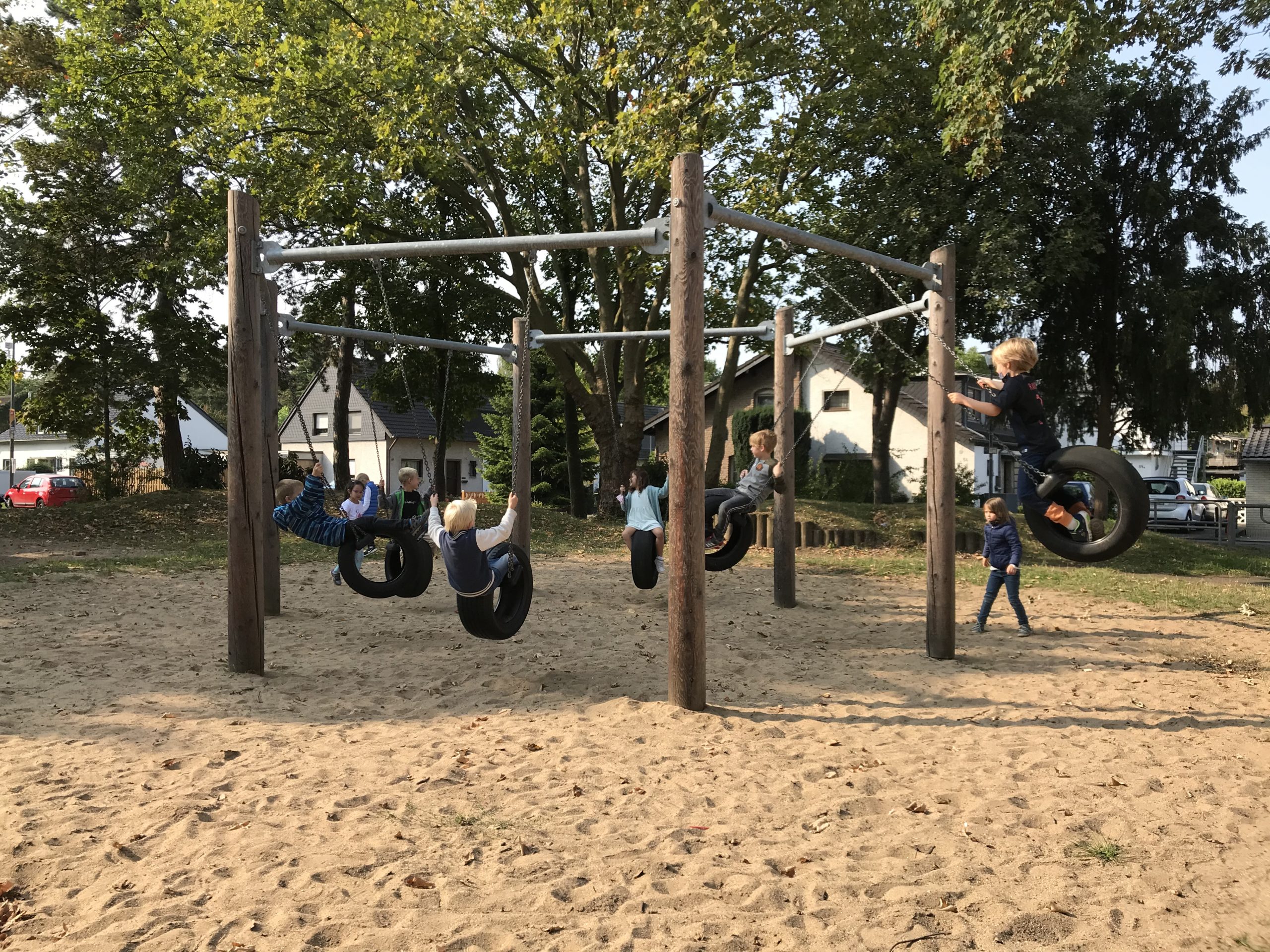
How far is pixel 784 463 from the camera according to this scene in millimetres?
9867

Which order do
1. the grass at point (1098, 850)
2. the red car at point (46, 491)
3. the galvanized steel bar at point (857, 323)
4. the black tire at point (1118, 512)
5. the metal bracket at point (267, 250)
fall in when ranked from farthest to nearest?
1. the red car at point (46, 491)
2. the galvanized steel bar at point (857, 323)
3. the metal bracket at point (267, 250)
4. the black tire at point (1118, 512)
5. the grass at point (1098, 850)

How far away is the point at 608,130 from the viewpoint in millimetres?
19000

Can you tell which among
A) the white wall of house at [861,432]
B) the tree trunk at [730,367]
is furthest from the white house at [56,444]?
the tree trunk at [730,367]

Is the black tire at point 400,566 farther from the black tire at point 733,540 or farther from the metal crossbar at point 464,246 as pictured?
the black tire at point 733,540

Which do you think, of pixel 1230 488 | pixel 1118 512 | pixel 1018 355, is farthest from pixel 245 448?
pixel 1230 488

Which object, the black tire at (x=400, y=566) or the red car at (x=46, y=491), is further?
the red car at (x=46, y=491)

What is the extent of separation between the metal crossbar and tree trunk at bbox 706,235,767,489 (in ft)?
44.8

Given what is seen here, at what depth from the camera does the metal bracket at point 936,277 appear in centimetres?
822

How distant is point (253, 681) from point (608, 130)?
14.7 metres

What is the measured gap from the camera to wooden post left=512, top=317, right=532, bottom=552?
432 inches

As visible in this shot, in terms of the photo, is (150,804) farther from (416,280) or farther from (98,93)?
(416,280)

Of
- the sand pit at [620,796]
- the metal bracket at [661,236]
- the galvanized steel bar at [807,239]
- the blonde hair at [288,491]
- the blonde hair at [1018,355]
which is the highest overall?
the galvanized steel bar at [807,239]

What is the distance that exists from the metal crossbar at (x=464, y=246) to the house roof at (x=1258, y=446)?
42409mm

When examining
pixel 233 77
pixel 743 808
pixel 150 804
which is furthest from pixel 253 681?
pixel 233 77
